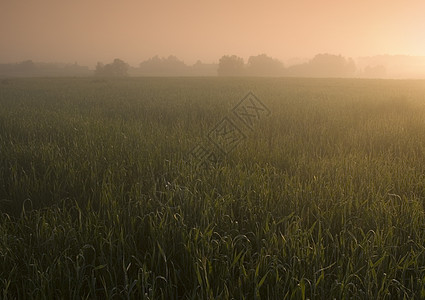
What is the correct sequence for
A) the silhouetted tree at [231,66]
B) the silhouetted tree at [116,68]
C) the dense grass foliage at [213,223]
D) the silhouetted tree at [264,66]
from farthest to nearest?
the silhouetted tree at [264,66] < the silhouetted tree at [116,68] < the silhouetted tree at [231,66] < the dense grass foliage at [213,223]

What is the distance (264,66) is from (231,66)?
10.8 meters

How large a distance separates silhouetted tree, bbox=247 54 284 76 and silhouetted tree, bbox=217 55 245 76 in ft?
11.2

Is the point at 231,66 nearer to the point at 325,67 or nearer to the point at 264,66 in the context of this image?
the point at 264,66

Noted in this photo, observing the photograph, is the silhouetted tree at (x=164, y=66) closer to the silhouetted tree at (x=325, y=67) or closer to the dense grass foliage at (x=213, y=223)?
the silhouetted tree at (x=325, y=67)

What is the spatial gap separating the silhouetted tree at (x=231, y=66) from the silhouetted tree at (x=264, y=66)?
3422 mm

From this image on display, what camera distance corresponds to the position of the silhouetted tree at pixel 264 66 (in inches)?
3110

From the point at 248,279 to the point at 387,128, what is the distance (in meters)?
5.65

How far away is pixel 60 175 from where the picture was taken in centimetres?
366

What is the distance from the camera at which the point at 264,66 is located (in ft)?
265

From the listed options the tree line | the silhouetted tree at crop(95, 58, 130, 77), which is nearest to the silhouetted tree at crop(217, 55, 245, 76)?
the tree line

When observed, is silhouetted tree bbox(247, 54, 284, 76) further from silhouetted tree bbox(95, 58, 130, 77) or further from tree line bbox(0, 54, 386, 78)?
silhouetted tree bbox(95, 58, 130, 77)

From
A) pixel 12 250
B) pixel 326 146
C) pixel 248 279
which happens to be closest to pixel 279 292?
pixel 248 279

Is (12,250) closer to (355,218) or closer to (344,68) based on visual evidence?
(355,218)

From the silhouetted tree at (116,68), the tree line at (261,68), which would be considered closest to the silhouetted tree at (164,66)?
the tree line at (261,68)
